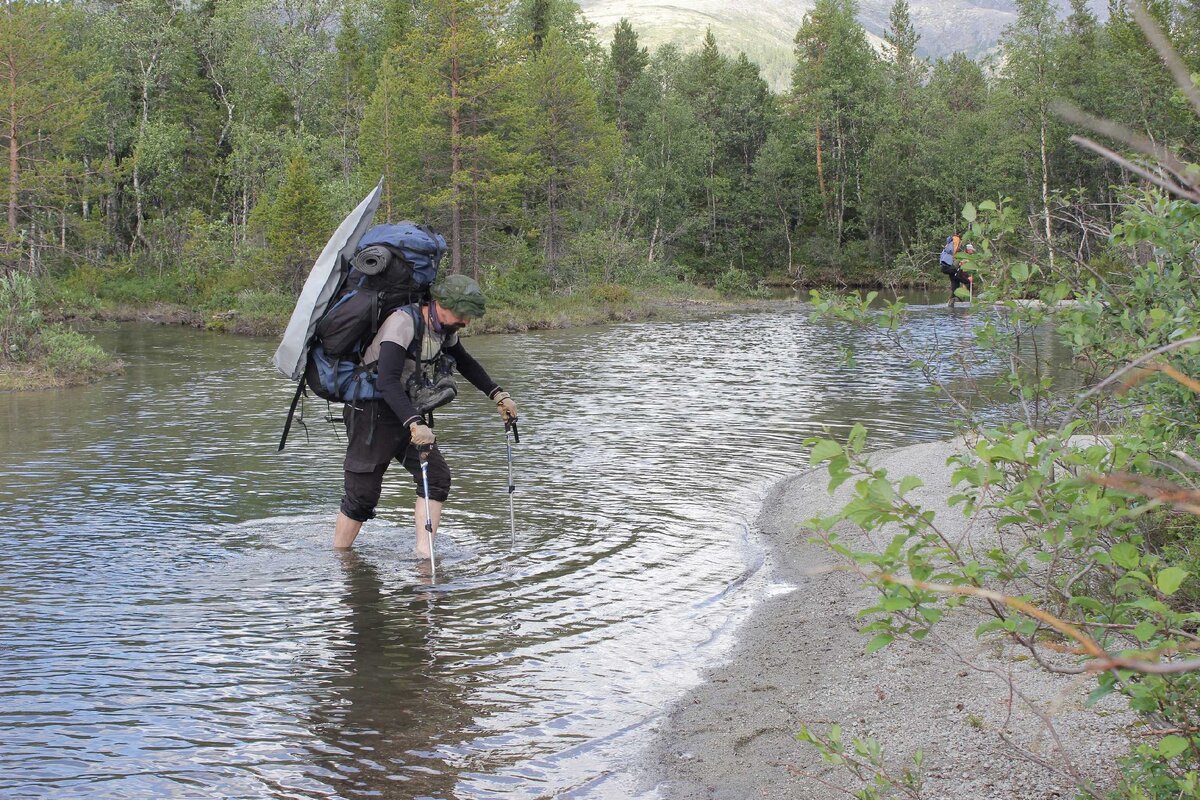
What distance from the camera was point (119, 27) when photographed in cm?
6012

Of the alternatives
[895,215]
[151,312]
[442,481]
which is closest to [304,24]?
[151,312]

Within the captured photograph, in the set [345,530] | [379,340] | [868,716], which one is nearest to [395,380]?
[379,340]

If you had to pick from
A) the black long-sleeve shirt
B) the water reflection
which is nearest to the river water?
the water reflection

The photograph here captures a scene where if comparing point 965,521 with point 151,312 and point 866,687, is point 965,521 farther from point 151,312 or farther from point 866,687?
point 151,312

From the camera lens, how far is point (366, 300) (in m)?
7.79

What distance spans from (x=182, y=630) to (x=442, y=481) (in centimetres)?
220

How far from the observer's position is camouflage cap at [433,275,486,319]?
25.8ft

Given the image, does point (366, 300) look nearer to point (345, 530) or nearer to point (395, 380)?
point (395, 380)

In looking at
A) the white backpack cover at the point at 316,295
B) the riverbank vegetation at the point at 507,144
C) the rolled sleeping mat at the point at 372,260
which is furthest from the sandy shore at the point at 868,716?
the riverbank vegetation at the point at 507,144

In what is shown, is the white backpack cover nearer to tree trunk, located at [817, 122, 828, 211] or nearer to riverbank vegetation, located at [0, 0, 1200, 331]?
riverbank vegetation, located at [0, 0, 1200, 331]

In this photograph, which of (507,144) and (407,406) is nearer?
(407,406)

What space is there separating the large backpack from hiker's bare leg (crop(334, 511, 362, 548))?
1.08 metres

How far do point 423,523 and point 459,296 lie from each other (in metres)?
1.86

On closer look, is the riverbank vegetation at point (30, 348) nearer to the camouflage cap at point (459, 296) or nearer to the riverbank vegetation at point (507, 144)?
the riverbank vegetation at point (507, 144)
